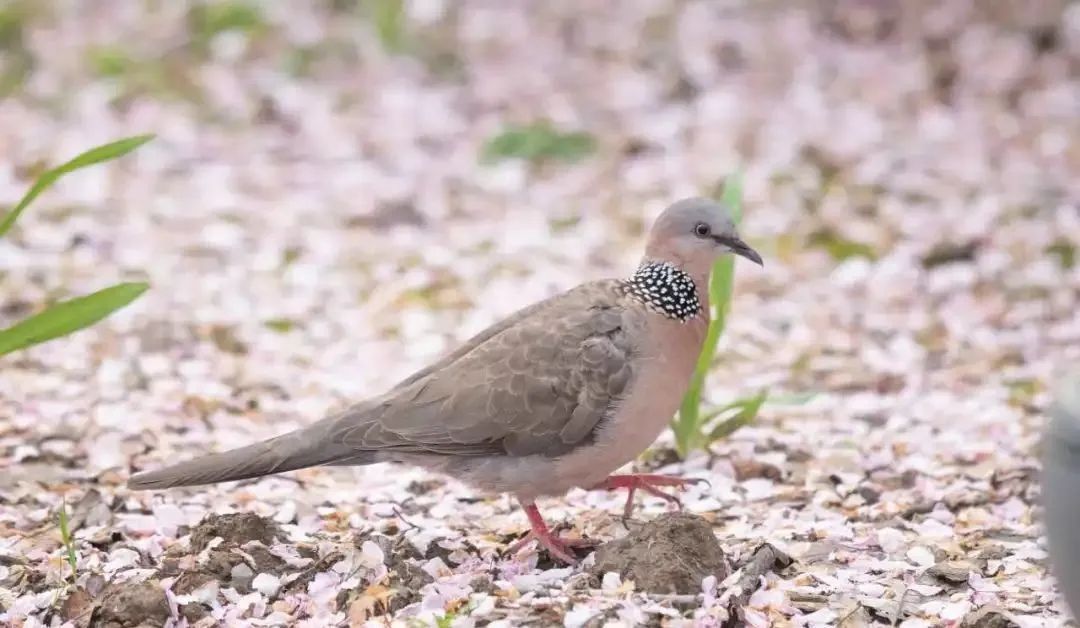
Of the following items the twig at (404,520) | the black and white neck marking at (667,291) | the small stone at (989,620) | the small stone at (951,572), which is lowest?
the small stone at (989,620)

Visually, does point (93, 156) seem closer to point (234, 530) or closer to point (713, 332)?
point (234, 530)

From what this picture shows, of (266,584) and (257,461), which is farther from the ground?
(257,461)

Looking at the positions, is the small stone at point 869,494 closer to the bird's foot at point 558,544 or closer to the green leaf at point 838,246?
the bird's foot at point 558,544

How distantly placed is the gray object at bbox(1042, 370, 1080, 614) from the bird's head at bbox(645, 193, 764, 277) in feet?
3.91

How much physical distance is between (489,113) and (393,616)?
220 inches

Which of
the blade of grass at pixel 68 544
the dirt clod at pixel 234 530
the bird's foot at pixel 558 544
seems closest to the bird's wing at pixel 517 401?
the bird's foot at pixel 558 544

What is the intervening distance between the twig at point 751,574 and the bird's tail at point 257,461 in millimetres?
907

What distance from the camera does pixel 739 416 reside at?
438 cm

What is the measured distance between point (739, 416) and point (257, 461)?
1556 mm

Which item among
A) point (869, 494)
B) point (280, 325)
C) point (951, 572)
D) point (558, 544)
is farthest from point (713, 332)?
point (280, 325)

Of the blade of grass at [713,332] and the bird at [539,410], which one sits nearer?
the bird at [539,410]

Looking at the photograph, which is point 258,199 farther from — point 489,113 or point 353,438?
point 353,438

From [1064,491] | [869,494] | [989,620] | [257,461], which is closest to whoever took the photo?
[1064,491]

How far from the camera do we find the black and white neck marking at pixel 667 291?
3652 millimetres
